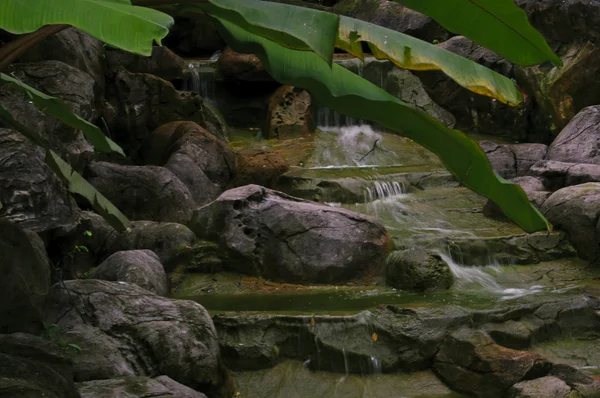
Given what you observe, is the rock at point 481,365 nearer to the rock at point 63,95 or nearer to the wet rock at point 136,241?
the wet rock at point 136,241

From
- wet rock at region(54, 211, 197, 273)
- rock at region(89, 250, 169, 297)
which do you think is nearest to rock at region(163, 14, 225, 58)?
wet rock at region(54, 211, 197, 273)

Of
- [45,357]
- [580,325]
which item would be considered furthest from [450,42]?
[45,357]

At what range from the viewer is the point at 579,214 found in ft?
31.3

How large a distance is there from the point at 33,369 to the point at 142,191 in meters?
6.06

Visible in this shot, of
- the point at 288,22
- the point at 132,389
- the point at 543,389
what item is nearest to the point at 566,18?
the point at 543,389

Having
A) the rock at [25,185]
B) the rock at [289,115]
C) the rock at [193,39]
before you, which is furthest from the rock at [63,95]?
the rock at [193,39]

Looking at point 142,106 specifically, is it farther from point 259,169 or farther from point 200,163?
point 259,169

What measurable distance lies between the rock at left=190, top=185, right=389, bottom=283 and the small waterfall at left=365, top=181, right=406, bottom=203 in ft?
6.13

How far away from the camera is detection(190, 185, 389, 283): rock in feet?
28.6

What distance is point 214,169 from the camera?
461 inches

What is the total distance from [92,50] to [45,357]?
24.3 feet

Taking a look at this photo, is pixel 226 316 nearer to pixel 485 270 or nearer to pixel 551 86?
pixel 485 270

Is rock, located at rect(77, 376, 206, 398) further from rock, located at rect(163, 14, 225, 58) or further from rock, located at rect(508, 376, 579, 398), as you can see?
rock, located at rect(163, 14, 225, 58)

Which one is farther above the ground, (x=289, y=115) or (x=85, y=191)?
(x=289, y=115)
